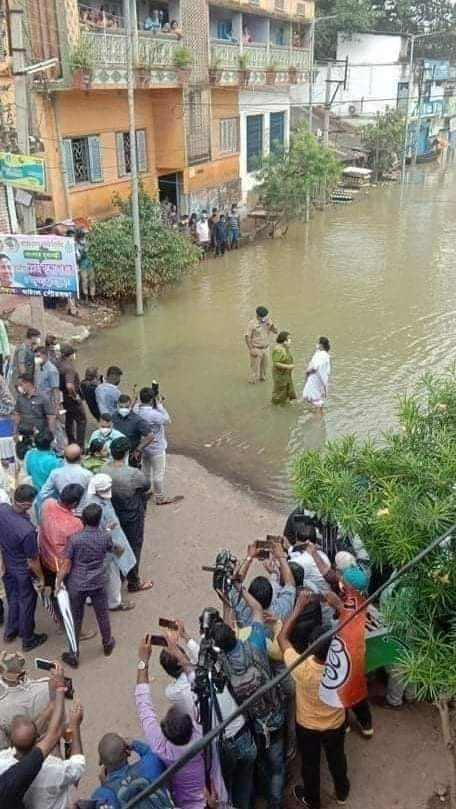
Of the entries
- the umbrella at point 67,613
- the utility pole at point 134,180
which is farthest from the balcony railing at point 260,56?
the umbrella at point 67,613

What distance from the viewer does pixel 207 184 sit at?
24047 millimetres

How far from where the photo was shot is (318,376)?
33.9 ft

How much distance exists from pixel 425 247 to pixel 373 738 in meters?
19.1

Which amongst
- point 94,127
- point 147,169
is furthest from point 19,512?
point 147,169

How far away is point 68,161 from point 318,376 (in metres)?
10.2

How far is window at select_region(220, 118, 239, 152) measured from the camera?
25.4 metres

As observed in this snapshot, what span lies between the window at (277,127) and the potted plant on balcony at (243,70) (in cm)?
516

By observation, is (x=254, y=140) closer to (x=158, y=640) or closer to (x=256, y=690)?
(x=158, y=640)

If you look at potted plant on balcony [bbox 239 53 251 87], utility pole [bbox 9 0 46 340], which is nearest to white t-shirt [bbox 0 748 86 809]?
utility pole [bbox 9 0 46 340]

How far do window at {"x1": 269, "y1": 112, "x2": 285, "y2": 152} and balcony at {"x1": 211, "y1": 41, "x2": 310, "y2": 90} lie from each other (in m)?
1.67

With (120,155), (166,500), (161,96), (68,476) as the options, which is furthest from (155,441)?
(161,96)

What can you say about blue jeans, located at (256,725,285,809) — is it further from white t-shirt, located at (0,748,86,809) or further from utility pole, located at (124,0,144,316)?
utility pole, located at (124,0,144,316)

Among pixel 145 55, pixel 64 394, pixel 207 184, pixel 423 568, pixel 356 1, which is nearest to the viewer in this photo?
pixel 423 568

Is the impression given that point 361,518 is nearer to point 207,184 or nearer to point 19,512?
point 19,512
